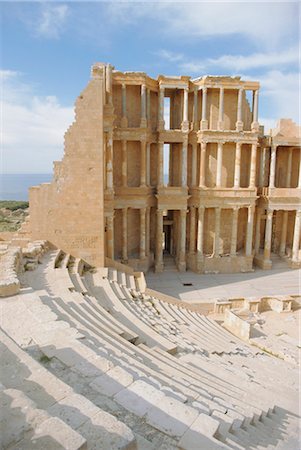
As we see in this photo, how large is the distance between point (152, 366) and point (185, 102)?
1782 cm

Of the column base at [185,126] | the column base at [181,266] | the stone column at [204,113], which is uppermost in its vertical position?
the stone column at [204,113]

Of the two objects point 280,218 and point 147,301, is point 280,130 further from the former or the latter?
point 147,301

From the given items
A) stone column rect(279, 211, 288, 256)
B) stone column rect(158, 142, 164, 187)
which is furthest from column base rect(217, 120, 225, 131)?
stone column rect(279, 211, 288, 256)

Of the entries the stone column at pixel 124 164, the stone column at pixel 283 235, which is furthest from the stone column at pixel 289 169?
the stone column at pixel 124 164

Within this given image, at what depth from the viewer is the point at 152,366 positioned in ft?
26.5

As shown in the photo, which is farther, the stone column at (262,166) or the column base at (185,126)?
the stone column at (262,166)

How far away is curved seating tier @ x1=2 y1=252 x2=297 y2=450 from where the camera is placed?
5.22m

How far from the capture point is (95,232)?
16.7m

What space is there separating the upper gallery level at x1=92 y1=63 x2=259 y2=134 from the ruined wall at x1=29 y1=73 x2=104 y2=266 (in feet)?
15.5

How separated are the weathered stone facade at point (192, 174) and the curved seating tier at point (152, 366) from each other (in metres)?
7.74

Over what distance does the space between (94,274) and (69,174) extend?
502cm

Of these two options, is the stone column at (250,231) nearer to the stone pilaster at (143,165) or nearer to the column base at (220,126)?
the column base at (220,126)

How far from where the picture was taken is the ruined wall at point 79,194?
16.0 m

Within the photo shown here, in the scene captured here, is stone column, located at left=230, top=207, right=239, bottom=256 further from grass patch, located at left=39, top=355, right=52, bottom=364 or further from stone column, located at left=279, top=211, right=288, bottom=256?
grass patch, located at left=39, top=355, right=52, bottom=364
